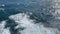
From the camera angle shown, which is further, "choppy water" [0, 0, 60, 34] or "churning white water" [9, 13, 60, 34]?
"choppy water" [0, 0, 60, 34]

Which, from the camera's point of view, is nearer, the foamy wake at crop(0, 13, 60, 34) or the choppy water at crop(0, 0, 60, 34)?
the foamy wake at crop(0, 13, 60, 34)

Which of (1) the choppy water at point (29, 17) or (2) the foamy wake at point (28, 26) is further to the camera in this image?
(1) the choppy water at point (29, 17)

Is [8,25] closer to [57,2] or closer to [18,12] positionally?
[18,12]

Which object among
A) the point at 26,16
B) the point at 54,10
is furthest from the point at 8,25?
the point at 54,10

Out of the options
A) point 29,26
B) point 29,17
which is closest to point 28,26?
point 29,26

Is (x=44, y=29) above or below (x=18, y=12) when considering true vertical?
below

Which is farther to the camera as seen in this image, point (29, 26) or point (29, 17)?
point (29, 17)

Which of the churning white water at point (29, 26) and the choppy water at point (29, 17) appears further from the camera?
the choppy water at point (29, 17)

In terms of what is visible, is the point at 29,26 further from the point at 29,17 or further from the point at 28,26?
the point at 29,17
